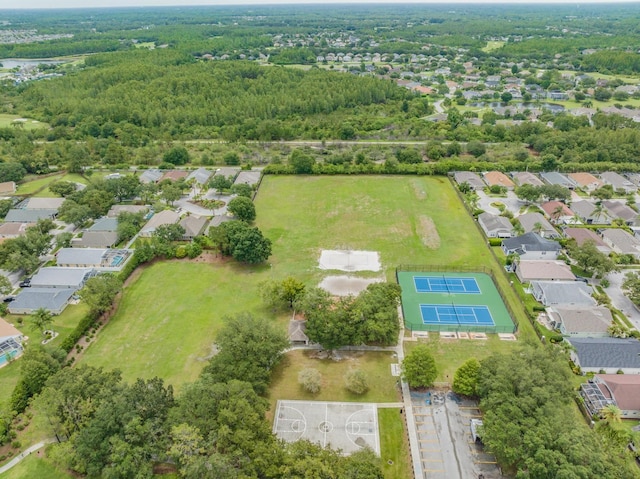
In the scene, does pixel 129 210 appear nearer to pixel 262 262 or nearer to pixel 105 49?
pixel 262 262

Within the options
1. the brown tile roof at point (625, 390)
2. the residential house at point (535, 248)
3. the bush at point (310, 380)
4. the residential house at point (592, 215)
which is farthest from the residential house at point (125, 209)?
the residential house at point (592, 215)

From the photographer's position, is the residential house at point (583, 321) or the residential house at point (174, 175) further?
the residential house at point (174, 175)

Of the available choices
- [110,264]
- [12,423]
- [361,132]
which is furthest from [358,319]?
[361,132]

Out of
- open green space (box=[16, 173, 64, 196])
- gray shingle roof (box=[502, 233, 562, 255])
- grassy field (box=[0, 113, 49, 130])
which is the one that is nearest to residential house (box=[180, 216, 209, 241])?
open green space (box=[16, 173, 64, 196])

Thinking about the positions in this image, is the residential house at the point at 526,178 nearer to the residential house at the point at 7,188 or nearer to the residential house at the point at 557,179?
the residential house at the point at 557,179

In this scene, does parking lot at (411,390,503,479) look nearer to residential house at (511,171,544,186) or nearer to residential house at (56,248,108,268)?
residential house at (56,248,108,268)

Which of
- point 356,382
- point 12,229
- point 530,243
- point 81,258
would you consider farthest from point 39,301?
point 530,243

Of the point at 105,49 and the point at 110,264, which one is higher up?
the point at 110,264
